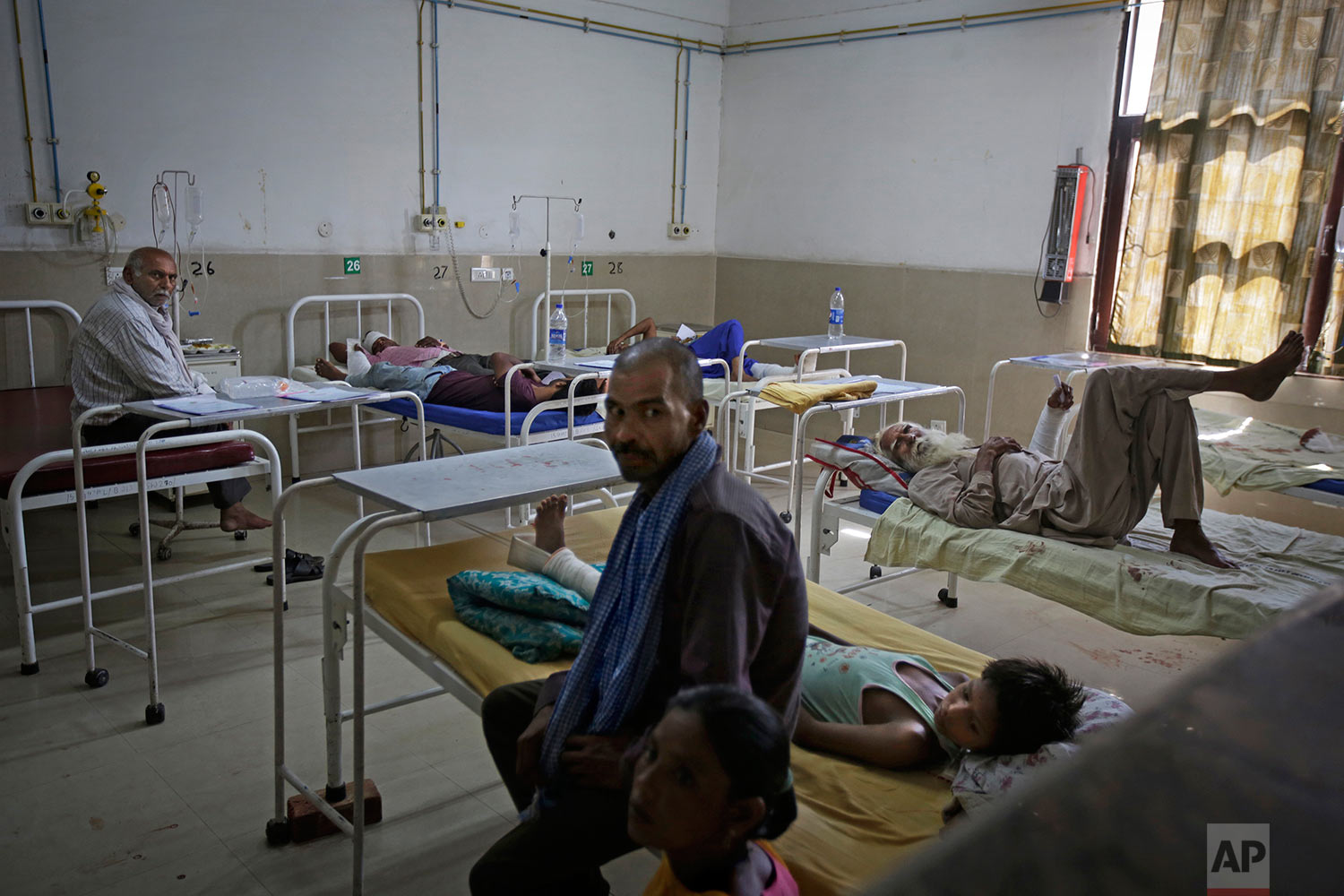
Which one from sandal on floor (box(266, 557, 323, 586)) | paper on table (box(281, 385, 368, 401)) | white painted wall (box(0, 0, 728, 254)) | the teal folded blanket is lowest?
sandal on floor (box(266, 557, 323, 586))

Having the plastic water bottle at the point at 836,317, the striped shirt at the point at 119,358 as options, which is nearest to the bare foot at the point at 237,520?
the striped shirt at the point at 119,358

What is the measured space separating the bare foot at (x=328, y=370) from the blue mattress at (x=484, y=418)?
1.46 feet

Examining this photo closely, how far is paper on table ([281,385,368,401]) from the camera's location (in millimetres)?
3660

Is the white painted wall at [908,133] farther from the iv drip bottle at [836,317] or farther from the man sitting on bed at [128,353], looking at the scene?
the man sitting on bed at [128,353]

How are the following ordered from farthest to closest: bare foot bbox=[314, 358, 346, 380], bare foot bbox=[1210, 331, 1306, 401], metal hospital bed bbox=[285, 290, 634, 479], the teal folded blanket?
bare foot bbox=[314, 358, 346, 380] < metal hospital bed bbox=[285, 290, 634, 479] < bare foot bbox=[1210, 331, 1306, 401] < the teal folded blanket

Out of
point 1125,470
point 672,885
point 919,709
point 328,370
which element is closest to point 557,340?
point 328,370

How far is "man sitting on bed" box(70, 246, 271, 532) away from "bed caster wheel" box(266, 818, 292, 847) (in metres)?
1.97

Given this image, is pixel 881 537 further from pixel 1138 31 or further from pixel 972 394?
pixel 1138 31

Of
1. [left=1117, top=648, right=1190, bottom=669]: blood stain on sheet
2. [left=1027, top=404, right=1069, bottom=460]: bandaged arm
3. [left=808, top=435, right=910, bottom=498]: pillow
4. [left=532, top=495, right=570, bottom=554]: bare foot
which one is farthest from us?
[left=1027, top=404, right=1069, bottom=460]: bandaged arm

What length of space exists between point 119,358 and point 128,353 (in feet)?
0.13

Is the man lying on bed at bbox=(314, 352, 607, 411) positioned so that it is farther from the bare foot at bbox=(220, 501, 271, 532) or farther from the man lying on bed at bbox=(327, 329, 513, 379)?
the bare foot at bbox=(220, 501, 271, 532)

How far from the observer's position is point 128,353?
12.2ft

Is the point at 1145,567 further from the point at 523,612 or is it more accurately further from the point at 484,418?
the point at 484,418

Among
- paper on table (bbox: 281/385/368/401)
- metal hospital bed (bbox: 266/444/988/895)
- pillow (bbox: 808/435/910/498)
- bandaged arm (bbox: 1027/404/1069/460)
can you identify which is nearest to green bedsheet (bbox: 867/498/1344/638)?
pillow (bbox: 808/435/910/498)
